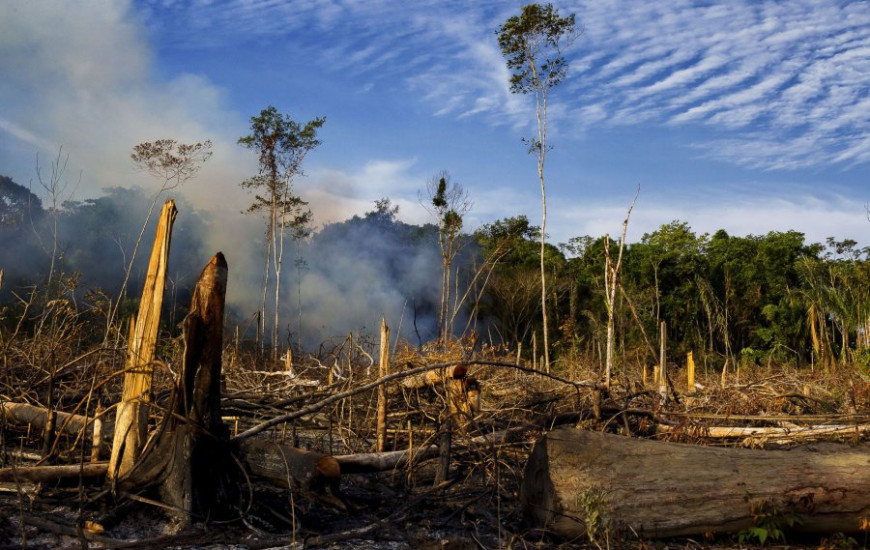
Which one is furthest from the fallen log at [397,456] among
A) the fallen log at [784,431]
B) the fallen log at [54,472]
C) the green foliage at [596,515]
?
the fallen log at [54,472]

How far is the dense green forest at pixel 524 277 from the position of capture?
2538cm

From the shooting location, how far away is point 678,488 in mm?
4453

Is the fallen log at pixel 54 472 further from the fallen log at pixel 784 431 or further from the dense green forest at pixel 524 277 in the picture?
the dense green forest at pixel 524 277

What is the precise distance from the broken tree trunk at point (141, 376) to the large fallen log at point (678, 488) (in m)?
2.43

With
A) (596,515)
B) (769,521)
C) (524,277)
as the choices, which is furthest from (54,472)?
(524,277)

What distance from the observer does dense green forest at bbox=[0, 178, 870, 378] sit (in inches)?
999

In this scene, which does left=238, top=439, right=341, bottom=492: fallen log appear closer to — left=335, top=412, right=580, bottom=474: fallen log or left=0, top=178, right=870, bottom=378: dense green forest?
left=335, top=412, right=580, bottom=474: fallen log

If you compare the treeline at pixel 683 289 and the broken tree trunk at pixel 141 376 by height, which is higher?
the treeline at pixel 683 289

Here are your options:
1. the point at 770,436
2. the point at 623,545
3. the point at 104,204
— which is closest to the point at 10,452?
the point at 623,545

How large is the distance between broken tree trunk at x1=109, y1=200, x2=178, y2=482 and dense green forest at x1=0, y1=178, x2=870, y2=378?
19.6 metres

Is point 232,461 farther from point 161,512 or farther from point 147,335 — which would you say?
point 147,335

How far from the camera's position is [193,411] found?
4.30m

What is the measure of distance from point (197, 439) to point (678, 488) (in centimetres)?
291

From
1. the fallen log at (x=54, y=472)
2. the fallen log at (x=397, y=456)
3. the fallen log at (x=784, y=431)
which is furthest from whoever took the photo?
the fallen log at (x=784, y=431)
